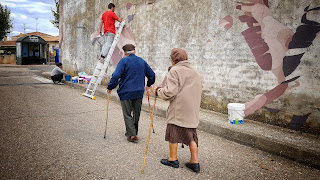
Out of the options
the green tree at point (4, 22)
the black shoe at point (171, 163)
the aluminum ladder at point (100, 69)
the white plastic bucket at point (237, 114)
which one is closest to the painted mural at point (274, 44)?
the white plastic bucket at point (237, 114)

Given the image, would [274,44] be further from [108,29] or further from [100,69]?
[100,69]

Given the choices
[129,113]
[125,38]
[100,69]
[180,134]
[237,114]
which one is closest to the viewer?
[180,134]

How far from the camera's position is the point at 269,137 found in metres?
3.97

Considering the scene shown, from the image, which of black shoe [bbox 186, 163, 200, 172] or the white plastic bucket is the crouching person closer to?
the white plastic bucket

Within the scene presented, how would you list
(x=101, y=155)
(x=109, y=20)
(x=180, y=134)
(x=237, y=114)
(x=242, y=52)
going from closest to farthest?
1. (x=180, y=134)
2. (x=101, y=155)
3. (x=237, y=114)
4. (x=242, y=52)
5. (x=109, y=20)

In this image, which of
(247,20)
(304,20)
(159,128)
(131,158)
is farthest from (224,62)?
(131,158)

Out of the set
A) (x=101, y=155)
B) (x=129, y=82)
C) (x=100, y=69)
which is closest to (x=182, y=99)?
(x=129, y=82)

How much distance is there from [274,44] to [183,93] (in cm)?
287

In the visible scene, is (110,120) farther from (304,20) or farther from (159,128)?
(304,20)

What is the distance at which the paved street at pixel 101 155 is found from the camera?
9.59ft

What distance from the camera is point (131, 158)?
3.38 meters

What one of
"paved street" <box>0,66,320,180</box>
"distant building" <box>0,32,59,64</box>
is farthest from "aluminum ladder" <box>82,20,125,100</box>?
"distant building" <box>0,32,59,64</box>

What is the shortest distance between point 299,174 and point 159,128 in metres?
2.81

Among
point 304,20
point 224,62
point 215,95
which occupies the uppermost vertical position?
point 304,20
